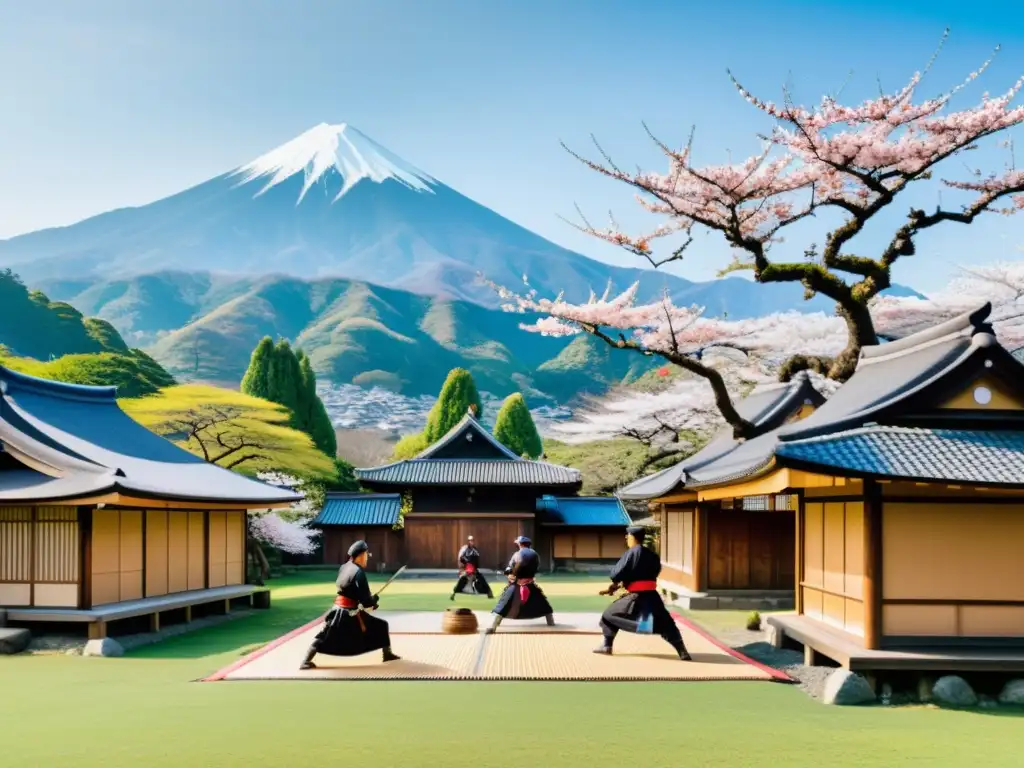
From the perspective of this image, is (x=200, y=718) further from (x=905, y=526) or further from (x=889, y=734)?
(x=905, y=526)

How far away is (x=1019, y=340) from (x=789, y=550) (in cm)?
897

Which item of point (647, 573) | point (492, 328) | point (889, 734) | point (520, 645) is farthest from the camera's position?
point (492, 328)

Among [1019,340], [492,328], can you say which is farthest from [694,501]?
[492,328]

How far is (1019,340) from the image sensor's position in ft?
76.4

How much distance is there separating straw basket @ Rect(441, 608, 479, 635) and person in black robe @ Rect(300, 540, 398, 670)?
3.16 m

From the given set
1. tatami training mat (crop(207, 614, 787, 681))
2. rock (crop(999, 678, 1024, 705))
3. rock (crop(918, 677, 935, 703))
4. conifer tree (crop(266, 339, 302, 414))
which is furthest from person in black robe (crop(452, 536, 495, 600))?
conifer tree (crop(266, 339, 302, 414))

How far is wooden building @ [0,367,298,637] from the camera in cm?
1321

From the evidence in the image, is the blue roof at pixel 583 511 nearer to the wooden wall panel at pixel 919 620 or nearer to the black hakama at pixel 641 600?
the black hakama at pixel 641 600

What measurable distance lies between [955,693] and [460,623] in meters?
6.64

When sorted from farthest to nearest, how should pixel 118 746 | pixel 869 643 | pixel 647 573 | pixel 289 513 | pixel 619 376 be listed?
1. pixel 619 376
2. pixel 289 513
3. pixel 647 573
4. pixel 869 643
5. pixel 118 746

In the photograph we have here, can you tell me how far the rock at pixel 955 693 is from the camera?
9086 mm

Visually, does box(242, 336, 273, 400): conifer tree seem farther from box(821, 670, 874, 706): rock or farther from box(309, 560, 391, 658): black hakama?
box(821, 670, 874, 706): rock

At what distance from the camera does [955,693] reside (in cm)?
911

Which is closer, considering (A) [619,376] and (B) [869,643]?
(B) [869,643]
